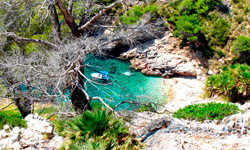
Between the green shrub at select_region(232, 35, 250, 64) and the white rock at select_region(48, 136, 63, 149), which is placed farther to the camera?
the green shrub at select_region(232, 35, 250, 64)

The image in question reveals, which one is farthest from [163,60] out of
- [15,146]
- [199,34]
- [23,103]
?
[15,146]

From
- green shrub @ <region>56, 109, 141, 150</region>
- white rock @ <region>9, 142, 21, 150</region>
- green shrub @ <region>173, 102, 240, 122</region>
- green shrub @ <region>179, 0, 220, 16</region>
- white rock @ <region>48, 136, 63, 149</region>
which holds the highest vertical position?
green shrub @ <region>179, 0, 220, 16</region>

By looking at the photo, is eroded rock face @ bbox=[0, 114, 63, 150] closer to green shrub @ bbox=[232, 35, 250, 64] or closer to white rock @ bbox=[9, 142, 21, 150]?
white rock @ bbox=[9, 142, 21, 150]

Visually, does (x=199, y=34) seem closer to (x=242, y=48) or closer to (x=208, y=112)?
(x=242, y=48)

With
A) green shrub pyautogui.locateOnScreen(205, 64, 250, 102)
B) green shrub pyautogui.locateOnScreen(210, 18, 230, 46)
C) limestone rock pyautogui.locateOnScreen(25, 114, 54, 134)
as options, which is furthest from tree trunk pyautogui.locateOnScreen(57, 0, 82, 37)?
green shrub pyautogui.locateOnScreen(210, 18, 230, 46)

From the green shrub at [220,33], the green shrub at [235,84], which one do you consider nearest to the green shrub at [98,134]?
the green shrub at [235,84]

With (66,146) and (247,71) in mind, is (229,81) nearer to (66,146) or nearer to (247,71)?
(247,71)
